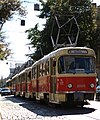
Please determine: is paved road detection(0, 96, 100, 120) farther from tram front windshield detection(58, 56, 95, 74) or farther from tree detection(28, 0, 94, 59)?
tree detection(28, 0, 94, 59)

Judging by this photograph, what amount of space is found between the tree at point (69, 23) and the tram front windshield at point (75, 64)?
1216 inches

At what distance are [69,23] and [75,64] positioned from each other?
107 ft

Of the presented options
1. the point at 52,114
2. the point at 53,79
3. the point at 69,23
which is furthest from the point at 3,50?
the point at 69,23

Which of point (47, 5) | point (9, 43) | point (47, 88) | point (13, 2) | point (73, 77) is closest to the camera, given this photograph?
point (13, 2)

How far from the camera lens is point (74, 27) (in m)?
55.9

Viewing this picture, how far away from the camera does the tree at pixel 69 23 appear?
5459 centimetres

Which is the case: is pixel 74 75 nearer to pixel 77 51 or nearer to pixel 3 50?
pixel 77 51

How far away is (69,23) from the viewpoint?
54.8 m

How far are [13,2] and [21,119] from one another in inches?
197

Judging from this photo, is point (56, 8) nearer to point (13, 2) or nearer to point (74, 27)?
point (74, 27)

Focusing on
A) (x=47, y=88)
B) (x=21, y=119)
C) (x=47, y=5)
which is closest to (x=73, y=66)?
(x=47, y=88)

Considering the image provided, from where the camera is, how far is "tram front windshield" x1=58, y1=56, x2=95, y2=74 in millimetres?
22609

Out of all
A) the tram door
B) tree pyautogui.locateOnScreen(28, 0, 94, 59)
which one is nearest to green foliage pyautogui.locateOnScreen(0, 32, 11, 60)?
the tram door

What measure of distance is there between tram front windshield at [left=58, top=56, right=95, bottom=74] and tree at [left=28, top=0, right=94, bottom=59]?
101ft
